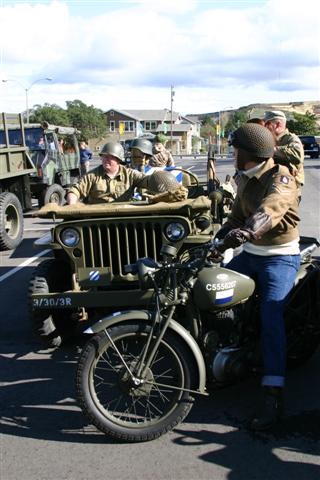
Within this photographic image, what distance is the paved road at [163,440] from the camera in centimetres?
307

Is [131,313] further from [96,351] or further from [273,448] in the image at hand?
[273,448]

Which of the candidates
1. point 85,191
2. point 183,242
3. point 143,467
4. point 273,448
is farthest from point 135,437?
point 85,191

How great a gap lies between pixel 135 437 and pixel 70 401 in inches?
30.8

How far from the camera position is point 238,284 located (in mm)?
3455

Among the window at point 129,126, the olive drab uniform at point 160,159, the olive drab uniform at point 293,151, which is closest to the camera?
the olive drab uniform at point 293,151

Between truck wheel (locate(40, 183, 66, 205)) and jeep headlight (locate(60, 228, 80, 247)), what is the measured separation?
31.3 ft

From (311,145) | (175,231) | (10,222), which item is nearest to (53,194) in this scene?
(10,222)

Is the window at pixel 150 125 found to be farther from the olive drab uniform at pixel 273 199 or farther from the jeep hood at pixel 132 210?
the olive drab uniform at pixel 273 199

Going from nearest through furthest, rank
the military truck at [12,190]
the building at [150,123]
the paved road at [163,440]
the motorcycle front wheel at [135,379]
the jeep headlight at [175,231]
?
the paved road at [163,440], the motorcycle front wheel at [135,379], the jeep headlight at [175,231], the military truck at [12,190], the building at [150,123]

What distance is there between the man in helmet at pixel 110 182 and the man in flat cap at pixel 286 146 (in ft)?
4.91

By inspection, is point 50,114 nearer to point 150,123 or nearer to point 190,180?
point 150,123

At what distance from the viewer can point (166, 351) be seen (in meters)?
3.33

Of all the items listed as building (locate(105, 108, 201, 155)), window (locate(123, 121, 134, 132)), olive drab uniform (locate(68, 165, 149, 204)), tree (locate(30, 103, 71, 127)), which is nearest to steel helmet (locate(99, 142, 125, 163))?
olive drab uniform (locate(68, 165, 149, 204))

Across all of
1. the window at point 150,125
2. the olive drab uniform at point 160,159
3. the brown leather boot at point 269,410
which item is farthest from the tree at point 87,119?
the brown leather boot at point 269,410
